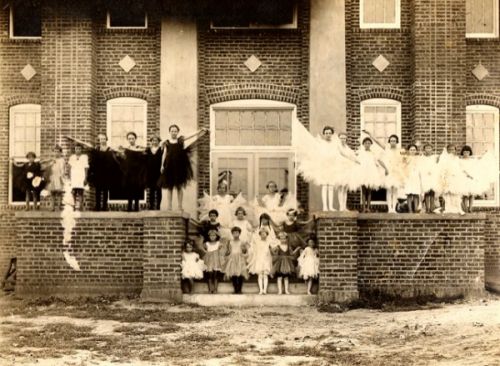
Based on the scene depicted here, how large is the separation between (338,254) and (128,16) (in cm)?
775

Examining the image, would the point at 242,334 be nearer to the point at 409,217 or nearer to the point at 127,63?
the point at 409,217

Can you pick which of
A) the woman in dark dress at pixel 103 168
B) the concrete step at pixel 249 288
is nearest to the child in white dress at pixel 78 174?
the woman in dark dress at pixel 103 168

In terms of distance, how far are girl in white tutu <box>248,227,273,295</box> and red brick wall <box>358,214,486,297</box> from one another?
1.81m

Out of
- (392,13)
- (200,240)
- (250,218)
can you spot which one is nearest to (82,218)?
(200,240)

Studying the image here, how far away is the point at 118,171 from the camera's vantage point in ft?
49.9

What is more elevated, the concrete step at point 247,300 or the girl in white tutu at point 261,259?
the girl in white tutu at point 261,259

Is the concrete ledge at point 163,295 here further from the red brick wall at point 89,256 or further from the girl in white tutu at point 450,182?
the girl in white tutu at point 450,182

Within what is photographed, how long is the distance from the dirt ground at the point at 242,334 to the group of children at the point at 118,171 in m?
2.22

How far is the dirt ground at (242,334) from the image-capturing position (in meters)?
9.61

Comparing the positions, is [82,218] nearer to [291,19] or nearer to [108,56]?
[108,56]

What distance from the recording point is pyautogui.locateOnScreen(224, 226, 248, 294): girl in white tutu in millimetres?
14062

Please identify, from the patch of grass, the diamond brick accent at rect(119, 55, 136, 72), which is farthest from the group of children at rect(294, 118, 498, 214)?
the diamond brick accent at rect(119, 55, 136, 72)

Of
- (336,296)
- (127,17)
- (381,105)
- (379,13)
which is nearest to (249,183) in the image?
(381,105)

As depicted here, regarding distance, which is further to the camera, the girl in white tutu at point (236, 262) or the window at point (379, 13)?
the window at point (379, 13)
